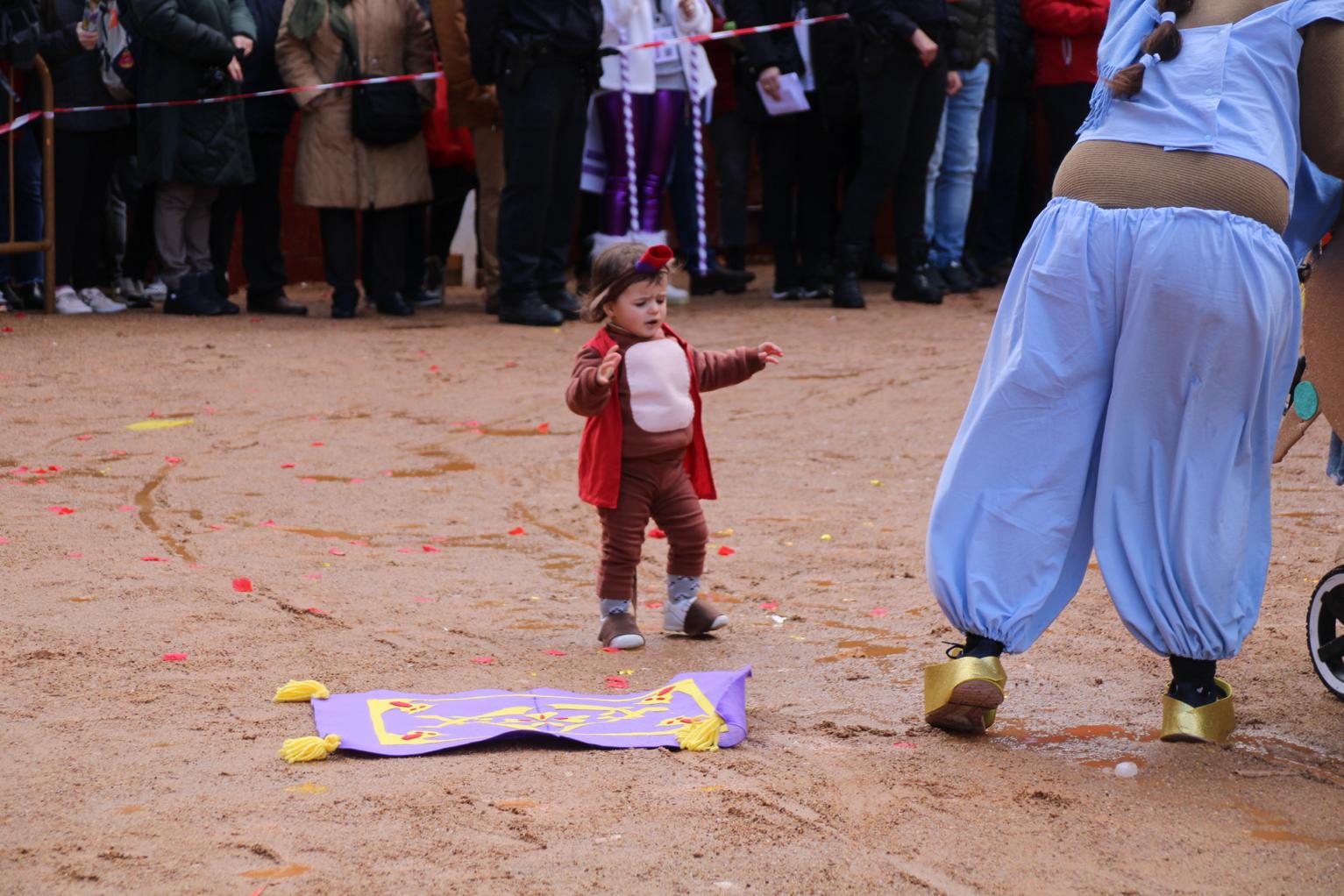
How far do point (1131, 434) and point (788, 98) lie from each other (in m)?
7.10

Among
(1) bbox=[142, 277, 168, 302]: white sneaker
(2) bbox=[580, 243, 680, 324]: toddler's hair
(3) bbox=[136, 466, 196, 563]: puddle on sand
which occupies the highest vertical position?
(2) bbox=[580, 243, 680, 324]: toddler's hair

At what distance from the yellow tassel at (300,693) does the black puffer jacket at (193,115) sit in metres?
6.18

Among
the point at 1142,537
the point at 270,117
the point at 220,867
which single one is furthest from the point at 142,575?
the point at 270,117

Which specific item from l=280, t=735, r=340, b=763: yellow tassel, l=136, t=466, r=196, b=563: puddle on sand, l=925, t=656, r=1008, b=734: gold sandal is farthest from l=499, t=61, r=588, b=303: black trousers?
l=280, t=735, r=340, b=763: yellow tassel

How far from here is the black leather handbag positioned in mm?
9477

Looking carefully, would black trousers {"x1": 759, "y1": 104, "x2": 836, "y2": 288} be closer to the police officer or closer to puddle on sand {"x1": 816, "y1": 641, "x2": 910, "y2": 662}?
the police officer

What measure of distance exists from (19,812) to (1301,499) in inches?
176

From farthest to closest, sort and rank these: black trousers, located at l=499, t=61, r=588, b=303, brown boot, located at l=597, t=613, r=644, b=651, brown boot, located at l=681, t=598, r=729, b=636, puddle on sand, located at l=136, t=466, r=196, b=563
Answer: black trousers, located at l=499, t=61, r=588, b=303
puddle on sand, located at l=136, t=466, r=196, b=563
brown boot, located at l=681, t=598, r=729, b=636
brown boot, located at l=597, t=613, r=644, b=651

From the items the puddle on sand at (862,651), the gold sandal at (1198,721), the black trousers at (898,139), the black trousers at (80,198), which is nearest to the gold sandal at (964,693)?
the gold sandal at (1198,721)

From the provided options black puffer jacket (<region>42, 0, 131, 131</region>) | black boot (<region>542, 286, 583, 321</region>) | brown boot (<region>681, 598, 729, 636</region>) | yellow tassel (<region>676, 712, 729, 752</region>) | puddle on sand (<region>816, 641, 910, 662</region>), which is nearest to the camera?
Answer: yellow tassel (<region>676, 712, 729, 752</region>)

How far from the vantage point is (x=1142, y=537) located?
11.0 ft

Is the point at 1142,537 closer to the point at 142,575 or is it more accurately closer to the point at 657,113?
the point at 142,575

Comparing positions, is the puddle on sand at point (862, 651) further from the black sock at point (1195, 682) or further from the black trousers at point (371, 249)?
the black trousers at point (371, 249)

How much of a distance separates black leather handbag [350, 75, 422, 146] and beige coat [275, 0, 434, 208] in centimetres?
5
